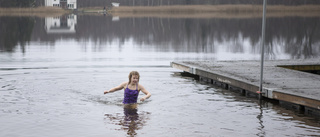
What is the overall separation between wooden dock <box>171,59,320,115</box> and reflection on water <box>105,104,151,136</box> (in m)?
3.86

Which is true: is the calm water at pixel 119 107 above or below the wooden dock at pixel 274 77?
below

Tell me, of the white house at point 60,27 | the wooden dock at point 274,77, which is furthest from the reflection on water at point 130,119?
the white house at point 60,27

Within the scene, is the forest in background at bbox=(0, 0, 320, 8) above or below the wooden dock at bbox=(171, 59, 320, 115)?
above

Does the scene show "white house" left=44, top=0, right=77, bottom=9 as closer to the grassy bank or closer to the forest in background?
the grassy bank

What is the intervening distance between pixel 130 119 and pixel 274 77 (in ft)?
21.4

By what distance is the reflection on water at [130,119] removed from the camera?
451 inches

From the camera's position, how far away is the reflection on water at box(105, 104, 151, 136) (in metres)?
11.4

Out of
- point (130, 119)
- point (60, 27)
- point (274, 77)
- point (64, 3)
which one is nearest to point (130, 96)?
point (130, 119)

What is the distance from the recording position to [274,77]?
17016 mm

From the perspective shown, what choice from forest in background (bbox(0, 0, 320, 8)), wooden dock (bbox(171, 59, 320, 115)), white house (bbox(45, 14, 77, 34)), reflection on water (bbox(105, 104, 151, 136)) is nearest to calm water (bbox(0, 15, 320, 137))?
reflection on water (bbox(105, 104, 151, 136))

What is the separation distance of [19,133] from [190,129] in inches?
145

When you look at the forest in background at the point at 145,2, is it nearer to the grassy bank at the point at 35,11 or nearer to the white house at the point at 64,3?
the grassy bank at the point at 35,11

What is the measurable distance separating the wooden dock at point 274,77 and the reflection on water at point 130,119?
3.86 metres

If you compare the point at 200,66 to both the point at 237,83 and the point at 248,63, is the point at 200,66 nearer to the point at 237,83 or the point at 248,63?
the point at 248,63
